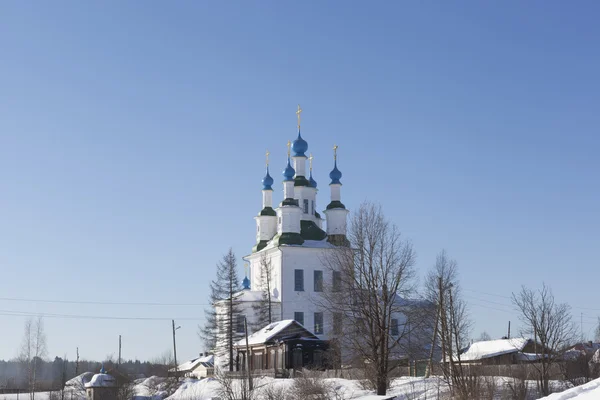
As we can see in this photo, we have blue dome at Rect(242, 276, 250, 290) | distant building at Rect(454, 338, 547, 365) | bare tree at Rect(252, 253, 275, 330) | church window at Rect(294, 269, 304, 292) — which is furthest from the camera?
blue dome at Rect(242, 276, 250, 290)

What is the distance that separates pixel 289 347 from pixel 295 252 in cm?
1278

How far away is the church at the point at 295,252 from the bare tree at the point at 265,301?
0.25 feet

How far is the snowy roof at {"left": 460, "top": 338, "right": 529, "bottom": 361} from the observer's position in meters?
45.8

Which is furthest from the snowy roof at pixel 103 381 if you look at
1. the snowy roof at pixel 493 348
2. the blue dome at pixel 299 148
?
the blue dome at pixel 299 148

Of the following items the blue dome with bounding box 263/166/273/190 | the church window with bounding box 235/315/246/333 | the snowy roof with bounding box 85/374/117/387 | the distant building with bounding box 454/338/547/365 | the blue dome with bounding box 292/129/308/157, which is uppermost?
the blue dome with bounding box 292/129/308/157

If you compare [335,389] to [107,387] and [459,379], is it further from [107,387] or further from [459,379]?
[107,387]

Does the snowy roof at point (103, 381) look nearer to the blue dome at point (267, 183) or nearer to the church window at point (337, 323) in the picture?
the church window at point (337, 323)

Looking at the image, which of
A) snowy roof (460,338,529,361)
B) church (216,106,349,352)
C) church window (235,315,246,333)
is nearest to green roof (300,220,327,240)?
church (216,106,349,352)

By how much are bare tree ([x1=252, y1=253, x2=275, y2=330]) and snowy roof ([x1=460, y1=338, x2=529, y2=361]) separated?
14145 millimetres

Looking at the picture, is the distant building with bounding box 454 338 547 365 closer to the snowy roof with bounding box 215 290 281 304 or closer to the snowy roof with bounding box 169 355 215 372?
the snowy roof with bounding box 215 290 281 304

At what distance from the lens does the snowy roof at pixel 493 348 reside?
45812 millimetres

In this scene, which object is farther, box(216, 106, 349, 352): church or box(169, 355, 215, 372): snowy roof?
box(169, 355, 215, 372): snowy roof

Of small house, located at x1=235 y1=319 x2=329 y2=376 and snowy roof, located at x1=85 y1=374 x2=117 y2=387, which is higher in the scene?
small house, located at x1=235 y1=319 x2=329 y2=376

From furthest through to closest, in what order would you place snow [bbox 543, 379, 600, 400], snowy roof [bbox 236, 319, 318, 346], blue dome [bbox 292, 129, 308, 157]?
blue dome [bbox 292, 129, 308, 157]
snowy roof [bbox 236, 319, 318, 346]
snow [bbox 543, 379, 600, 400]
